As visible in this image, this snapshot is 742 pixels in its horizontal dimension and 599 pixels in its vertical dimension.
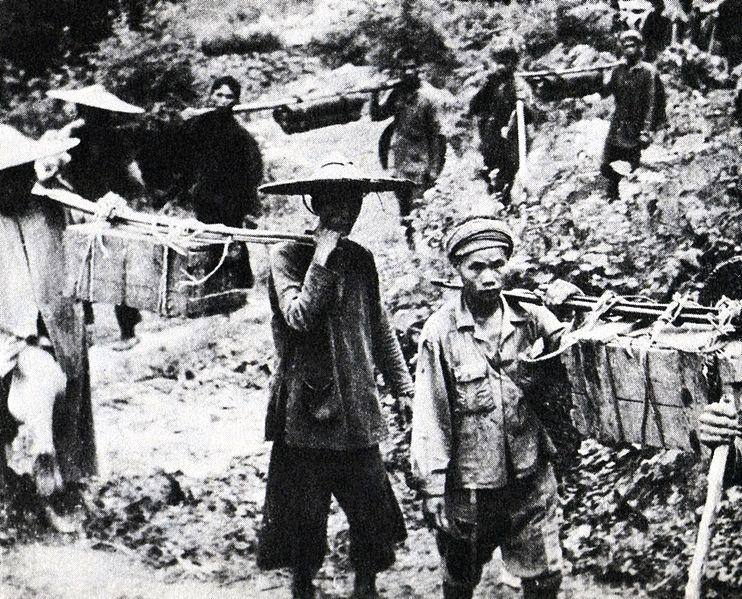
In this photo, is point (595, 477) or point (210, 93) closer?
point (595, 477)

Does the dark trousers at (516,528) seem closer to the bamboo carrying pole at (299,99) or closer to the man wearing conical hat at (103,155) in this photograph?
the bamboo carrying pole at (299,99)

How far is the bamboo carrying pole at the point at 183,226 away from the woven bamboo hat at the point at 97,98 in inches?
26.4

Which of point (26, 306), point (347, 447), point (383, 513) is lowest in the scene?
point (383, 513)

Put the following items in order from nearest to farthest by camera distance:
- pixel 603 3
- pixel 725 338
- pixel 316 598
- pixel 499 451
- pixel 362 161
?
pixel 725 338
pixel 499 451
pixel 316 598
pixel 603 3
pixel 362 161

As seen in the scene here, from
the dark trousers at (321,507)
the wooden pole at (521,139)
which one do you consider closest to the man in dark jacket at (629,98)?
the wooden pole at (521,139)

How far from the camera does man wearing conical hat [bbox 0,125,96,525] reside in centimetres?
483

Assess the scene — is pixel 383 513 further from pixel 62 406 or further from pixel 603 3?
pixel 603 3

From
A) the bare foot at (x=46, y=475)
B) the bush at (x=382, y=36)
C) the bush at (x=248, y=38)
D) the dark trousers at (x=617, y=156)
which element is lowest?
the bare foot at (x=46, y=475)

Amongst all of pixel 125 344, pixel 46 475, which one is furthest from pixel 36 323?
pixel 46 475

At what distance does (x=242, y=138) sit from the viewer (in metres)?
5.31

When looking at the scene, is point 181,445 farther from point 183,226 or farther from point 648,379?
point 648,379

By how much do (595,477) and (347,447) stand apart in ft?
4.17

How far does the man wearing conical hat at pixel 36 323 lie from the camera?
190 inches

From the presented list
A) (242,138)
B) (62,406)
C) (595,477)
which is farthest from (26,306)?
(595,477)
